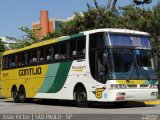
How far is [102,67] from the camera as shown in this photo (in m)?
19.6

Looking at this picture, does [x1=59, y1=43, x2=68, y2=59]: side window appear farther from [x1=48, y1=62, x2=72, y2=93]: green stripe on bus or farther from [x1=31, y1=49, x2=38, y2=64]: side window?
[x1=31, y1=49, x2=38, y2=64]: side window

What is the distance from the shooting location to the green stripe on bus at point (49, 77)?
75.4 ft

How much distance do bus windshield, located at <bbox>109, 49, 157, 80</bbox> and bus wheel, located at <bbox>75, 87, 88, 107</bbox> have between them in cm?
209

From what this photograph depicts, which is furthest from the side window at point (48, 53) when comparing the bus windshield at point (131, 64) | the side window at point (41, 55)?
the bus windshield at point (131, 64)

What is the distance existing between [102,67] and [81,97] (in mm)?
2091

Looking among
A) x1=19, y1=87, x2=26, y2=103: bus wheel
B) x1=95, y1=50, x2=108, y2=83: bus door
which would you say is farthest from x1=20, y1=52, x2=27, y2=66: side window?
x1=95, y1=50, x2=108, y2=83: bus door

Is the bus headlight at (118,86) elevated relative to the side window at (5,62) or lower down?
lower down

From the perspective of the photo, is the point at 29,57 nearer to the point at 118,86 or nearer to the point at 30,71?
the point at 30,71

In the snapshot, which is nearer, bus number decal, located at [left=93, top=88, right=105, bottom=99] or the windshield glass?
bus number decal, located at [left=93, top=88, right=105, bottom=99]

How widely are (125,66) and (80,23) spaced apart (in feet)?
50.6

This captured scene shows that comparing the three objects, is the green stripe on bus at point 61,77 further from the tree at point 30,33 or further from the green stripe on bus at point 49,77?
the tree at point 30,33

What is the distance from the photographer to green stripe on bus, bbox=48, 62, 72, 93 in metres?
21.9

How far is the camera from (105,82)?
63.4 ft

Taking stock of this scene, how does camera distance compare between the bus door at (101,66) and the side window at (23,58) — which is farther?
the side window at (23,58)
